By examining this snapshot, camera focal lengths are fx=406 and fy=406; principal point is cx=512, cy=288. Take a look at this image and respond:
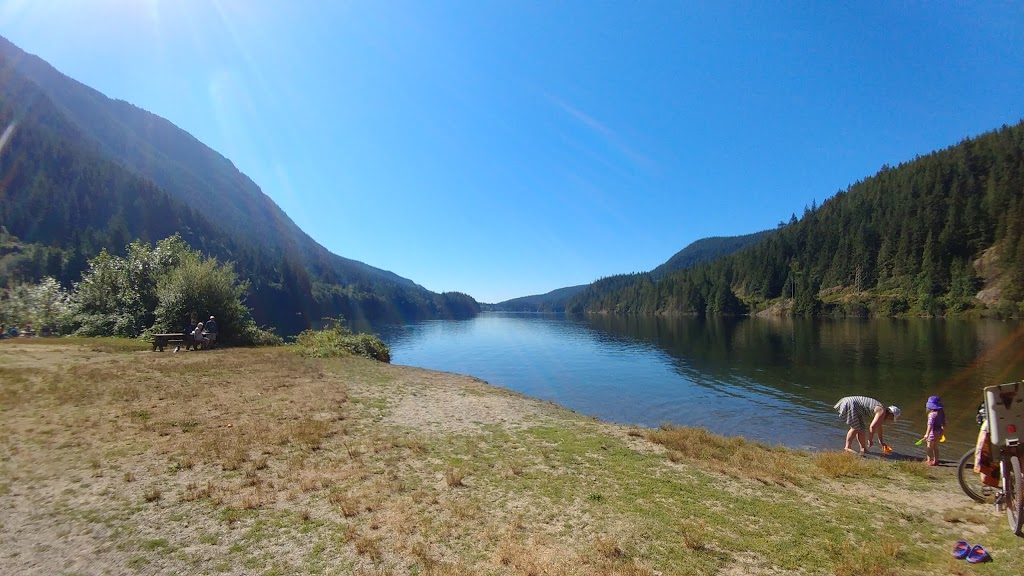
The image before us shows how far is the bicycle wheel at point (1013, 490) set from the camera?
21.9ft

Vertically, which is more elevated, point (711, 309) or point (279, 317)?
point (711, 309)

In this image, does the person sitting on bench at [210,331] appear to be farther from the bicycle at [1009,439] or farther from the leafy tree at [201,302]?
the bicycle at [1009,439]

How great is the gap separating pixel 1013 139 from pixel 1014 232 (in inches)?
2691

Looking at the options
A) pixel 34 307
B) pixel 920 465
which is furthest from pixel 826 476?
pixel 34 307

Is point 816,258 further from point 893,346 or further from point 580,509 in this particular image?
point 580,509

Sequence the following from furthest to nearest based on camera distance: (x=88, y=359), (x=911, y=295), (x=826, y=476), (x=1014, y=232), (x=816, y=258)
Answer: (x=816, y=258), (x=911, y=295), (x=1014, y=232), (x=88, y=359), (x=826, y=476)

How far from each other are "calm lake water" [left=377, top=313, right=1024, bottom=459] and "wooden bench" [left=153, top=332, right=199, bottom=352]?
24.4 m

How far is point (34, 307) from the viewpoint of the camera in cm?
4025

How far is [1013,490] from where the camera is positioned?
7176 millimetres

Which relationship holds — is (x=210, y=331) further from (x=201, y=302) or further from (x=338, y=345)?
(x=338, y=345)

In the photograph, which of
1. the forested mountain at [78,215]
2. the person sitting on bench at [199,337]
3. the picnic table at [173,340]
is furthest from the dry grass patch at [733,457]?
the forested mountain at [78,215]

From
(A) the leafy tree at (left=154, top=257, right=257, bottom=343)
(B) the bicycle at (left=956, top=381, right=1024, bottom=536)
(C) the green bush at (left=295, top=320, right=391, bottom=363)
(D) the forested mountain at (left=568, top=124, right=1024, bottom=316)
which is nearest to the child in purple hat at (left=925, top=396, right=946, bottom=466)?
(B) the bicycle at (left=956, top=381, right=1024, bottom=536)

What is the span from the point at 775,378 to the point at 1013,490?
3151 centimetres

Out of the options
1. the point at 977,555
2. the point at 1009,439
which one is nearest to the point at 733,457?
the point at 1009,439
